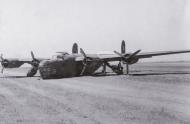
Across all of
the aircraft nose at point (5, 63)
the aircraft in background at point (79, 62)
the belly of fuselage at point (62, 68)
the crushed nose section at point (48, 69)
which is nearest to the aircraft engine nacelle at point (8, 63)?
the aircraft nose at point (5, 63)

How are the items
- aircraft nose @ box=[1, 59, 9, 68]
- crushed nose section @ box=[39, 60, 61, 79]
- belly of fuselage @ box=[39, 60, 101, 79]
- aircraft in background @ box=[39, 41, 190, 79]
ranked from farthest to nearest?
1. aircraft nose @ box=[1, 59, 9, 68]
2. aircraft in background @ box=[39, 41, 190, 79]
3. belly of fuselage @ box=[39, 60, 101, 79]
4. crushed nose section @ box=[39, 60, 61, 79]

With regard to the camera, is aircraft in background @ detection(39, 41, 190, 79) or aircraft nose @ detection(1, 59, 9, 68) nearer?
aircraft in background @ detection(39, 41, 190, 79)

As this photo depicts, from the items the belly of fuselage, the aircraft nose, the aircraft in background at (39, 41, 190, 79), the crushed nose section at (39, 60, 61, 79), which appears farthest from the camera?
the aircraft nose

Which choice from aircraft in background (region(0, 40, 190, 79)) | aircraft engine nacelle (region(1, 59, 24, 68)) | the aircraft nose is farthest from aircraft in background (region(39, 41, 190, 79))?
the aircraft nose

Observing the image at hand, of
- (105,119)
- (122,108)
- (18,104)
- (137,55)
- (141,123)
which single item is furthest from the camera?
(137,55)

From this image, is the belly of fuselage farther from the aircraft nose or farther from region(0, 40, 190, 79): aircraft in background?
the aircraft nose

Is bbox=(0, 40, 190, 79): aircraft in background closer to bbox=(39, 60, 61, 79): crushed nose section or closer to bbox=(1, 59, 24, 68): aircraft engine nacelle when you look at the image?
bbox=(39, 60, 61, 79): crushed nose section

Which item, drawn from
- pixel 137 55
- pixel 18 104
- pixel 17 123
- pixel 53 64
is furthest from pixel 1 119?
pixel 137 55

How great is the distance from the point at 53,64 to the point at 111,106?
21328 millimetres

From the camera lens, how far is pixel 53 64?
34250mm

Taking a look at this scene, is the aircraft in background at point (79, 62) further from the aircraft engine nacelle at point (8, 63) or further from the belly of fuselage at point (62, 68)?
the aircraft engine nacelle at point (8, 63)

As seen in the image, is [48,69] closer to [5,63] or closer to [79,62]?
[79,62]

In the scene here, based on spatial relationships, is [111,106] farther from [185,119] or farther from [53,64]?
[53,64]

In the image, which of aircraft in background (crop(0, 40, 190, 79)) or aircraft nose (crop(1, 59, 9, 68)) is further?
aircraft nose (crop(1, 59, 9, 68))
